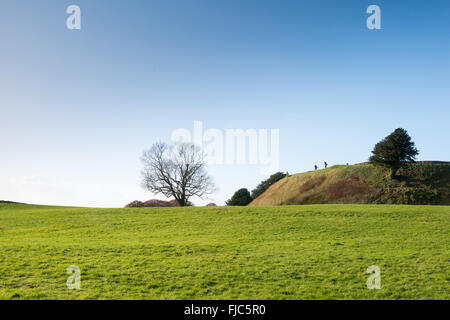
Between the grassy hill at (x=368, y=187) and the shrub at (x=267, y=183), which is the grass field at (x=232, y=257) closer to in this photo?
the grassy hill at (x=368, y=187)

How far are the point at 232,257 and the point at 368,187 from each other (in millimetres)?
40776

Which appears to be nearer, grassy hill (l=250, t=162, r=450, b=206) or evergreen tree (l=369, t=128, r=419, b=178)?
grassy hill (l=250, t=162, r=450, b=206)

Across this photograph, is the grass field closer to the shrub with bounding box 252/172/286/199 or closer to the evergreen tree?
the evergreen tree

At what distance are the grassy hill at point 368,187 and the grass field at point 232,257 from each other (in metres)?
19.2

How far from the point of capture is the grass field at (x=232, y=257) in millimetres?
10805

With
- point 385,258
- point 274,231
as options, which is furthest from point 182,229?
point 385,258

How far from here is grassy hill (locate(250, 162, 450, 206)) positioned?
45.8 m

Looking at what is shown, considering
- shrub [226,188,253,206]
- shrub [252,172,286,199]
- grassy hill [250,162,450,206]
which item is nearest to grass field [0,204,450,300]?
grassy hill [250,162,450,206]

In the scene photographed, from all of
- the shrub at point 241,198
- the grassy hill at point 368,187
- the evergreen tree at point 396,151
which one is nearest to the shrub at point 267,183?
the shrub at point 241,198

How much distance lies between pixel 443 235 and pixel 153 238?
61.4ft

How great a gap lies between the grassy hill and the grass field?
19.2 metres

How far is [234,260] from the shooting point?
14.5m

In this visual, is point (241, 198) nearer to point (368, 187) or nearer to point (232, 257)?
point (368, 187)
